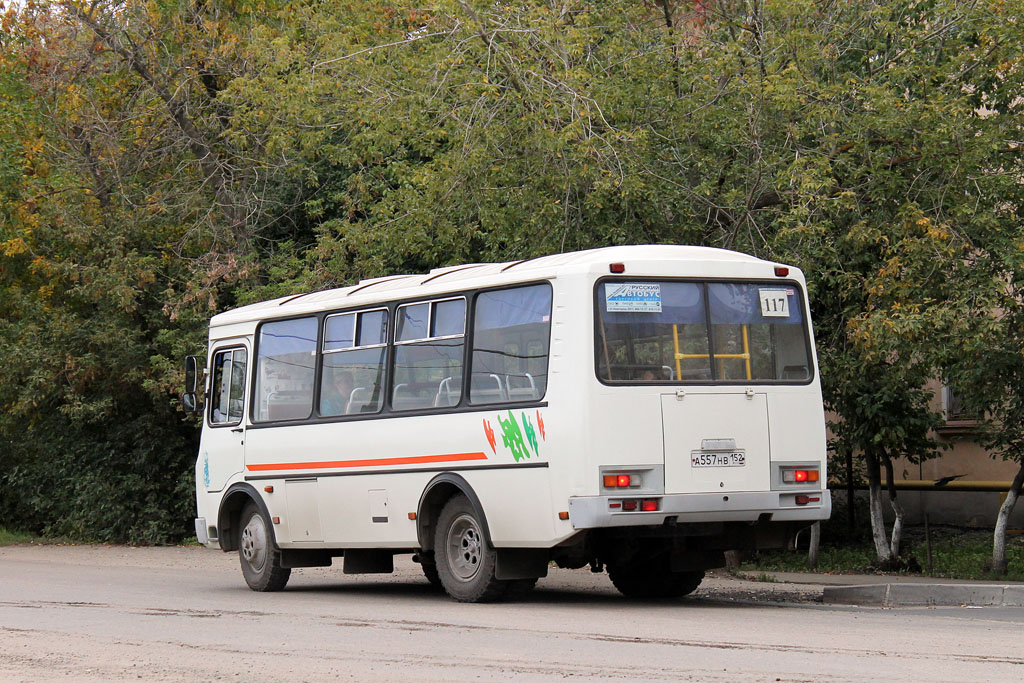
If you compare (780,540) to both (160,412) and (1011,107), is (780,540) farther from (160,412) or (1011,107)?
(160,412)

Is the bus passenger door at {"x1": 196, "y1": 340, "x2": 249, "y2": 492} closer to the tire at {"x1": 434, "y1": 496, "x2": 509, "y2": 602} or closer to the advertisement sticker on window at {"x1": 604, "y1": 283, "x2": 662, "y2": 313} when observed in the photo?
the tire at {"x1": 434, "y1": 496, "x2": 509, "y2": 602}

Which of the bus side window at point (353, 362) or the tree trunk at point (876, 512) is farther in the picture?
the tree trunk at point (876, 512)

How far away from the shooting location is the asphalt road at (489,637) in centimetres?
864

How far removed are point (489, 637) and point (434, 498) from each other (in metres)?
3.29

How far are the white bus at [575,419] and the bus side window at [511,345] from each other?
2 centimetres

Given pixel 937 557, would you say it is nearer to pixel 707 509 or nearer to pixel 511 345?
pixel 707 509

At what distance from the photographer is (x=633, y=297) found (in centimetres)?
1220

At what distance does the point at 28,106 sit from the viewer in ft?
85.4

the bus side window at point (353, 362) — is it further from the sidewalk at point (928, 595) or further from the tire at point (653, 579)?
the sidewalk at point (928, 595)

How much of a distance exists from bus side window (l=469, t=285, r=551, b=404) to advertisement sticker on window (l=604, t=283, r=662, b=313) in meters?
0.53

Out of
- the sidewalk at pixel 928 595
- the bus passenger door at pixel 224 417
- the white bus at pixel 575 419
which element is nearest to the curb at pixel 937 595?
the sidewalk at pixel 928 595

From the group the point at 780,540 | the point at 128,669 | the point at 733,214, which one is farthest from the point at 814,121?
the point at 128,669

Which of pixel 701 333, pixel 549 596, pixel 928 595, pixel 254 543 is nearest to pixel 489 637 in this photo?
pixel 701 333

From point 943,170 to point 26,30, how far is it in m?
17.5
